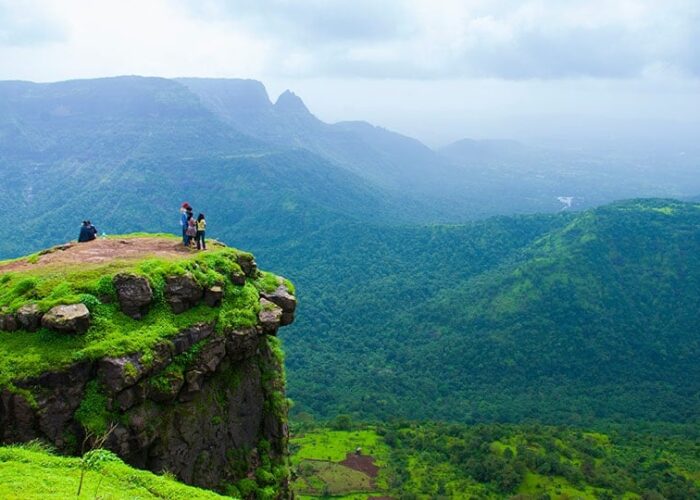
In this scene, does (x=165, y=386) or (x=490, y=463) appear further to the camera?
(x=490, y=463)

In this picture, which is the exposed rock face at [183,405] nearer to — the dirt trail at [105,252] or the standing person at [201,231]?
the dirt trail at [105,252]

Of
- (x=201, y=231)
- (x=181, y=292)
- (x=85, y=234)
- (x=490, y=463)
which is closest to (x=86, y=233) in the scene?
(x=85, y=234)

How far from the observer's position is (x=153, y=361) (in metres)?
17.2

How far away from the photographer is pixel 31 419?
1559 cm

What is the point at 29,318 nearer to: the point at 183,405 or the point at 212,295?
the point at 183,405

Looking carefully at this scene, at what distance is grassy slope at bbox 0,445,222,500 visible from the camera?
1231 centimetres

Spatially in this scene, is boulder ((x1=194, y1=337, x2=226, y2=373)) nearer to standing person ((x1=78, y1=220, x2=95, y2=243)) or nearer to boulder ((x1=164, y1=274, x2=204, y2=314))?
boulder ((x1=164, y1=274, x2=204, y2=314))

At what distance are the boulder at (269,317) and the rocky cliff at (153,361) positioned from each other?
0.29 ft

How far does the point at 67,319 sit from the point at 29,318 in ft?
4.43

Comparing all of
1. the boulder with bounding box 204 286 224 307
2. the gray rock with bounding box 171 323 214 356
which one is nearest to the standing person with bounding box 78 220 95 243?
the boulder with bounding box 204 286 224 307

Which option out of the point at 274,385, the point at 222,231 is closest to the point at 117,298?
the point at 274,385

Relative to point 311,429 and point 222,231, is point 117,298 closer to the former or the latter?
point 311,429

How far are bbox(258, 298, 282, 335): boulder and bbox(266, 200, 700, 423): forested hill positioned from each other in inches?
2912

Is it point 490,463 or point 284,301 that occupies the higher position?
point 284,301
